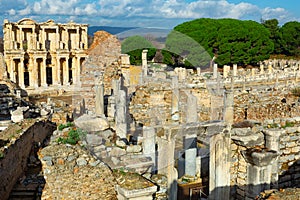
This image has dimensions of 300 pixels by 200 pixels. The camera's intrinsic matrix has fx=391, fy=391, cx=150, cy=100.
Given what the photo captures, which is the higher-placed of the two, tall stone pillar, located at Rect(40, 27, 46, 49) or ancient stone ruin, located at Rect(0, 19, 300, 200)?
tall stone pillar, located at Rect(40, 27, 46, 49)

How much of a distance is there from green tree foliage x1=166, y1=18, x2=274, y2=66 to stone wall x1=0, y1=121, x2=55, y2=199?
29.8 metres

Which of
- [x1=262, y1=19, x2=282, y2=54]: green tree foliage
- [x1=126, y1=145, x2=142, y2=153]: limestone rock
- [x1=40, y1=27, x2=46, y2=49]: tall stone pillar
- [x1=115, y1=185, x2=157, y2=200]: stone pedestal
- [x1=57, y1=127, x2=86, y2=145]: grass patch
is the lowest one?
[x1=115, y1=185, x2=157, y2=200]: stone pedestal

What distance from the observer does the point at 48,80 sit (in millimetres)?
44531

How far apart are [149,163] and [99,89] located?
6.51m

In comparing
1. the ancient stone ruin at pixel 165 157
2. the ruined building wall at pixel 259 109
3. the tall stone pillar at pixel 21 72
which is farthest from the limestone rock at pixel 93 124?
the tall stone pillar at pixel 21 72

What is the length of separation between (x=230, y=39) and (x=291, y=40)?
1920cm

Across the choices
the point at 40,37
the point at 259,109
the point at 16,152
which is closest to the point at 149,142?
the point at 16,152

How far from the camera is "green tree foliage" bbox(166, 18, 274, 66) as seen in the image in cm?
4309

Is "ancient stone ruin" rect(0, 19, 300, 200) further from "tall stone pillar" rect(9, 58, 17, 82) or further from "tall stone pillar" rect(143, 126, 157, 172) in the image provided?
"tall stone pillar" rect(9, 58, 17, 82)

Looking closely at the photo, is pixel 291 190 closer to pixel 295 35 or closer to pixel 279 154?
pixel 279 154

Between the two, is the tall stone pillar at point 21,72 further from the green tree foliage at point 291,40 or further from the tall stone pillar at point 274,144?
the green tree foliage at point 291,40

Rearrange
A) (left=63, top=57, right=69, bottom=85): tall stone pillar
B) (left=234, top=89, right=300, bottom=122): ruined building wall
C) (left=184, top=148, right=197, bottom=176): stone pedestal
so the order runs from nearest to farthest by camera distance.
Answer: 1. (left=184, top=148, right=197, bottom=176): stone pedestal
2. (left=234, top=89, right=300, bottom=122): ruined building wall
3. (left=63, top=57, right=69, bottom=85): tall stone pillar

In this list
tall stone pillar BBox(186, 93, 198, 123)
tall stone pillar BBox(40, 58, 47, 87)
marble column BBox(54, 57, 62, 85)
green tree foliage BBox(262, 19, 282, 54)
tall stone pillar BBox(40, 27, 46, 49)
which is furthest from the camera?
green tree foliage BBox(262, 19, 282, 54)

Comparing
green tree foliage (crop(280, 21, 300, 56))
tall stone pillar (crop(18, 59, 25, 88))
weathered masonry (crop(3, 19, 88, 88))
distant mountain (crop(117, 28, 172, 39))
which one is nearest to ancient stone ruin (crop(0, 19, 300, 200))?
distant mountain (crop(117, 28, 172, 39))
